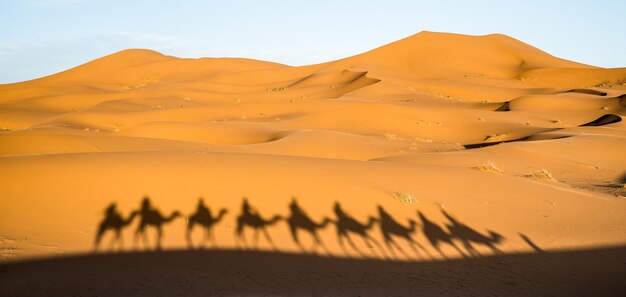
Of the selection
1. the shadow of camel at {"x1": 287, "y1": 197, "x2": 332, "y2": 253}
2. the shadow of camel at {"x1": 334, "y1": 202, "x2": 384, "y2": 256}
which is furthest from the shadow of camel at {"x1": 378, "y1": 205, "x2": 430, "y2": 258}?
the shadow of camel at {"x1": 287, "y1": 197, "x2": 332, "y2": 253}

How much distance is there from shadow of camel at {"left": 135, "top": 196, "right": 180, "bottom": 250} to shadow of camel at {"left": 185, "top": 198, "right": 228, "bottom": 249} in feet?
0.81

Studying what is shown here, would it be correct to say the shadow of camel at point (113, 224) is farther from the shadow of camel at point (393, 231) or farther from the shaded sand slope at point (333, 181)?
the shadow of camel at point (393, 231)

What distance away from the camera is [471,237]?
28.6ft

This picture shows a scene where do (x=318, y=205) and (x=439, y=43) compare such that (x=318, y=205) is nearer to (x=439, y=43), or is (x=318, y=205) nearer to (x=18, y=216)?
(x=18, y=216)

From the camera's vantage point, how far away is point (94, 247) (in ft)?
22.4

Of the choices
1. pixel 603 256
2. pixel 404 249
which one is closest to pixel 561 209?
pixel 603 256

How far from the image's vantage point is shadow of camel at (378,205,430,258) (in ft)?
26.2

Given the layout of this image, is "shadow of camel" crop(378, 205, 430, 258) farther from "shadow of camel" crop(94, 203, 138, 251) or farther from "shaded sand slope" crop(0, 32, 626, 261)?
"shadow of camel" crop(94, 203, 138, 251)

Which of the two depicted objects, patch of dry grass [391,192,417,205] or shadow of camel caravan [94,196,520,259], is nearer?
shadow of camel caravan [94,196,520,259]

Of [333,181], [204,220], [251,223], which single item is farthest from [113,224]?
[333,181]

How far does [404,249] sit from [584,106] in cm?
3115

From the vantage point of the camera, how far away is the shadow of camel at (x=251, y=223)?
7.63 meters

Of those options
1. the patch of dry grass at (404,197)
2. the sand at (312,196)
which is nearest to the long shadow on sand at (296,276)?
the sand at (312,196)

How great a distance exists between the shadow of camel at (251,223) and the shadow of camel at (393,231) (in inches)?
58.2
